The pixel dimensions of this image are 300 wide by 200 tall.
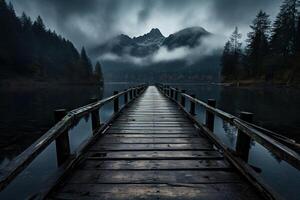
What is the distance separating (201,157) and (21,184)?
574 centimetres

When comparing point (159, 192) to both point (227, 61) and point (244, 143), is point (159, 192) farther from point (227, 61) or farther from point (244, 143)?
point (227, 61)

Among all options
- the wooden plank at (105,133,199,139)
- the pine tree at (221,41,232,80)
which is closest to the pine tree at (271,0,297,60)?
the pine tree at (221,41,232,80)

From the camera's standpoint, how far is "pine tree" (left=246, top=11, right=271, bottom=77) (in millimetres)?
54294

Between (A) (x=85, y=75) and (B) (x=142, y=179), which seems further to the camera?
(A) (x=85, y=75)

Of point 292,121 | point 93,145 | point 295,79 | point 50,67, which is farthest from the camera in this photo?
point 50,67

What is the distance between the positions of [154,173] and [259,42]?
6509cm

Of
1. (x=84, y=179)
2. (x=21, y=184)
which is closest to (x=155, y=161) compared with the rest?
(x=84, y=179)

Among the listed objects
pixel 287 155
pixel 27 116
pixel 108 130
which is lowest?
pixel 27 116

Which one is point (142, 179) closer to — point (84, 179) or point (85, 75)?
point (84, 179)

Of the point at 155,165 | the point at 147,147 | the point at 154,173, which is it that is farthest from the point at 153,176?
the point at 147,147

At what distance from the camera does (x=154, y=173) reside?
310cm

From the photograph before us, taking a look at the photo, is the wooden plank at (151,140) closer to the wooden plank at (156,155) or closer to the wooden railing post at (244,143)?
the wooden plank at (156,155)

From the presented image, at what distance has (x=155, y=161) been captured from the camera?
3578 mm

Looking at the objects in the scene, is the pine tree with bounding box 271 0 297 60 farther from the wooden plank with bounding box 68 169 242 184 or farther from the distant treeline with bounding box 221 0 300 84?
the wooden plank with bounding box 68 169 242 184
